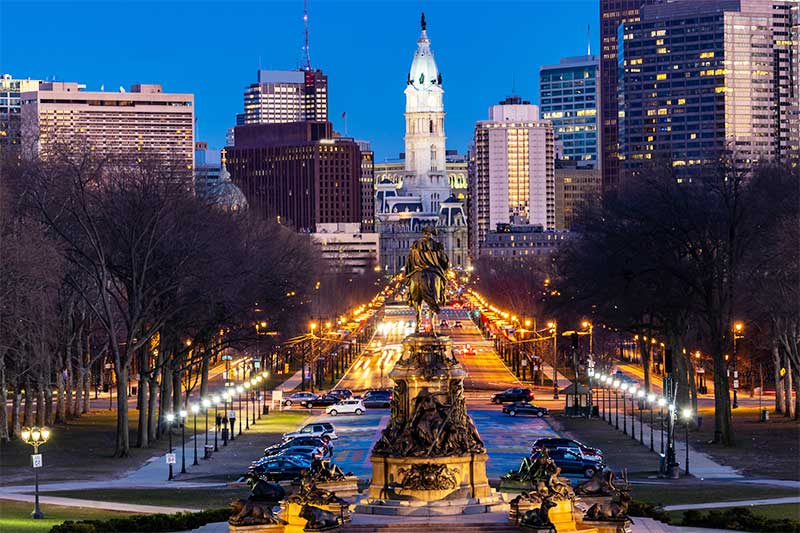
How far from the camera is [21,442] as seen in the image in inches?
3228

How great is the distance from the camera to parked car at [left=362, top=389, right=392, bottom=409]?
11069 cm

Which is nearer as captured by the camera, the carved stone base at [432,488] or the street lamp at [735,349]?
the carved stone base at [432,488]

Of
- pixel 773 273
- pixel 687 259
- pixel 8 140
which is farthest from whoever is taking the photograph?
pixel 8 140

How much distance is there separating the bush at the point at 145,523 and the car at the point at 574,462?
13.4m

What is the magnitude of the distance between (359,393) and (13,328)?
163ft

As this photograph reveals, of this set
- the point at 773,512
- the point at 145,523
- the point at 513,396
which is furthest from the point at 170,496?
the point at 513,396

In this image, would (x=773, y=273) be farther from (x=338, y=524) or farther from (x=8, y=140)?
(x=8, y=140)

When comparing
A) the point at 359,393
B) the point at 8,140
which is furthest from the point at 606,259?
the point at 8,140

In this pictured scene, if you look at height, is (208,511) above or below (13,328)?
below

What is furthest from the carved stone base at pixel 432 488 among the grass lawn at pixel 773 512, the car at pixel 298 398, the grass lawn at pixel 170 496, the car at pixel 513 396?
the car at pixel 298 398

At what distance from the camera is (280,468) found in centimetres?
5959

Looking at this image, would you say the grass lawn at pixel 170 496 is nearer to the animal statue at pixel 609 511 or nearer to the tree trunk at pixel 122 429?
the animal statue at pixel 609 511

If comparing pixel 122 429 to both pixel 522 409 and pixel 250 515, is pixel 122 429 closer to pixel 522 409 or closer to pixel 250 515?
pixel 522 409

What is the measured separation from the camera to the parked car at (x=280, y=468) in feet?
190
